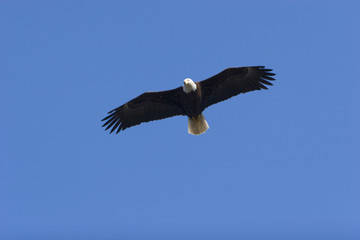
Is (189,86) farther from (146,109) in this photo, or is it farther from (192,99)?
(146,109)

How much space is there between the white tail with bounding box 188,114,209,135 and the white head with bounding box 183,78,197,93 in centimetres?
122

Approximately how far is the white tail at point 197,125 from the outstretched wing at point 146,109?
0.43 metres

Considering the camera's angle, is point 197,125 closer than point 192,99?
No

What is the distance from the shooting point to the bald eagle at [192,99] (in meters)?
13.2

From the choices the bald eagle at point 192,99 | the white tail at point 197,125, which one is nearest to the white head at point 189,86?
the bald eagle at point 192,99

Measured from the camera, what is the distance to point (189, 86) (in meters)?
12.8

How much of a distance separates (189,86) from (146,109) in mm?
1535

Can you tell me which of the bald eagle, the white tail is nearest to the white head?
the bald eagle

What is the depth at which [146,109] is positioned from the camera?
1373 centimetres

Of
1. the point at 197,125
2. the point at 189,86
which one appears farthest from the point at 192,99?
the point at 197,125

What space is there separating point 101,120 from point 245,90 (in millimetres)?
3798

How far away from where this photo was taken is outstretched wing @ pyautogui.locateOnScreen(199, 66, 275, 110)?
522 inches

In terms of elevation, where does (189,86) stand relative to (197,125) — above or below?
above

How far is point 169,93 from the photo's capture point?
1334 cm
